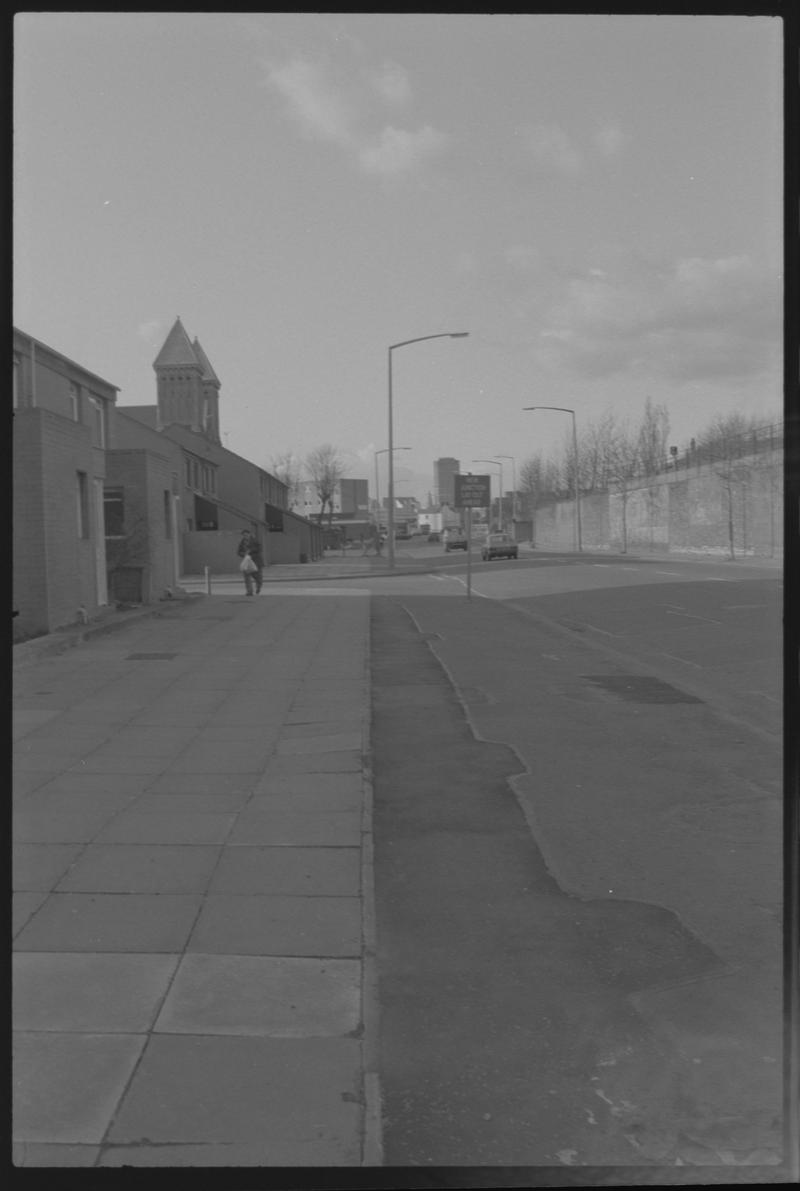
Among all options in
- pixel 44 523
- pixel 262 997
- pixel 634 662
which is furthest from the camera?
pixel 44 523

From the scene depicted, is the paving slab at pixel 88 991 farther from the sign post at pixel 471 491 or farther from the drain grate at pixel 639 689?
the sign post at pixel 471 491

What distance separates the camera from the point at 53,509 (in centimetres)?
1817

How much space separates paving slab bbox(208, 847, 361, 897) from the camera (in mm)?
5473

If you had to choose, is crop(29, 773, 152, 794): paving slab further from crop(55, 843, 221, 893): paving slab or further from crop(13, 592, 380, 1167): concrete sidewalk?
crop(55, 843, 221, 893): paving slab

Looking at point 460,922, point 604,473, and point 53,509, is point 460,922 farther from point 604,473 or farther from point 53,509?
point 604,473

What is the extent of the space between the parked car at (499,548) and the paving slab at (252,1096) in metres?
53.8

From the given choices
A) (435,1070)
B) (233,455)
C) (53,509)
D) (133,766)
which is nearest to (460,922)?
(435,1070)

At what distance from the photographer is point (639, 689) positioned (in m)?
12.3

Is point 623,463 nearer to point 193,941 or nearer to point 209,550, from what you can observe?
point 209,550

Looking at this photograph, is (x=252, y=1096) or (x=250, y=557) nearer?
(x=252, y=1096)

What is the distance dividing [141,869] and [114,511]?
20534 mm

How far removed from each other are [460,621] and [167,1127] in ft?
61.7

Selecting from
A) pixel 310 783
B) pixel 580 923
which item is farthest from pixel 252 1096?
pixel 310 783

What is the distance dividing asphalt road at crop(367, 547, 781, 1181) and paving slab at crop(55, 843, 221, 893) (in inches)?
38.1
